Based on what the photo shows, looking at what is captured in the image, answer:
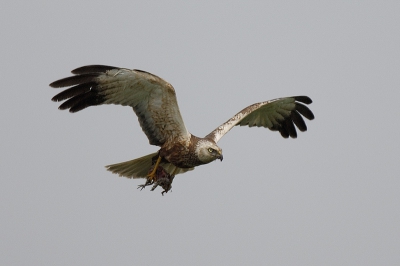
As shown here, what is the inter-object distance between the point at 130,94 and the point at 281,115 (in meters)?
4.26

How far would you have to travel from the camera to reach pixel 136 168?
13.0 m

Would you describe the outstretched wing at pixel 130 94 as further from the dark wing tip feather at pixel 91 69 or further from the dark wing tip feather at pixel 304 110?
the dark wing tip feather at pixel 304 110

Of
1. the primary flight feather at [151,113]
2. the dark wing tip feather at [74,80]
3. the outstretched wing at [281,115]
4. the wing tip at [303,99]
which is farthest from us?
the wing tip at [303,99]

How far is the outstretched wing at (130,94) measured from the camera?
11.2 meters

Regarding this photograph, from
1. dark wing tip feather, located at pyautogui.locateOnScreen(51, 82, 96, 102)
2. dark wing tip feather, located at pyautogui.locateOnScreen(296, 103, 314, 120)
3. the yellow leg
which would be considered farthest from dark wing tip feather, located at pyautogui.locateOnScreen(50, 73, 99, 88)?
dark wing tip feather, located at pyautogui.locateOnScreen(296, 103, 314, 120)

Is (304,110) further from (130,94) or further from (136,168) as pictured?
(130,94)

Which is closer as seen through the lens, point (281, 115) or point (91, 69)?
point (91, 69)

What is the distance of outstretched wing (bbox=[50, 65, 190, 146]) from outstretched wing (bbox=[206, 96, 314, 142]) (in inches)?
82.2

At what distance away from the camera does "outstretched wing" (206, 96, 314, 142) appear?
14.3 m

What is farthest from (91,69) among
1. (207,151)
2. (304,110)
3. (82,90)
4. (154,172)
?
(304,110)

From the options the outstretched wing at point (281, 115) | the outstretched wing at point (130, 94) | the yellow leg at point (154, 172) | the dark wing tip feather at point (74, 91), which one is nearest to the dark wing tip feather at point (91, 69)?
the outstretched wing at point (130, 94)

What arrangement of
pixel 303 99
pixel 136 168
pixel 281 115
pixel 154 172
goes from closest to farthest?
pixel 154 172
pixel 136 168
pixel 303 99
pixel 281 115

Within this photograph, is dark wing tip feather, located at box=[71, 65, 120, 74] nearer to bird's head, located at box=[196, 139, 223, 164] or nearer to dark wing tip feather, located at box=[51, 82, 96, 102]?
dark wing tip feather, located at box=[51, 82, 96, 102]

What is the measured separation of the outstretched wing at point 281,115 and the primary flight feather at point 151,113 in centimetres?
63
